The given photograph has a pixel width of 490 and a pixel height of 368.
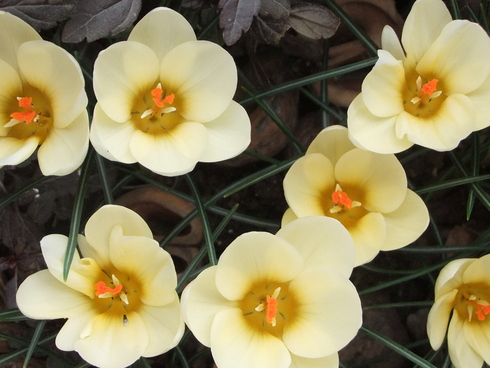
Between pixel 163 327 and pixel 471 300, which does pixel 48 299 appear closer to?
pixel 163 327

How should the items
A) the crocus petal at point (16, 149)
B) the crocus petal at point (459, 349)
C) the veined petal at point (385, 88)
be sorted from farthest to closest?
1. the crocus petal at point (459, 349)
2. the veined petal at point (385, 88)
3. the crocus petal at point (16, 149)

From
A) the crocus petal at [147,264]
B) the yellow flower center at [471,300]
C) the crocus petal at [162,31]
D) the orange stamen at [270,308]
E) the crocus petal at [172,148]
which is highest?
the crocus petal at [162,31]

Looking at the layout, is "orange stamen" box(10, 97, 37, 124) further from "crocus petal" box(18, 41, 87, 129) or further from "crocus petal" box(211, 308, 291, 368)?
"crocus petal" box(211, 308, 291, 368)

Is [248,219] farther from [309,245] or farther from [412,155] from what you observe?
[412,155]

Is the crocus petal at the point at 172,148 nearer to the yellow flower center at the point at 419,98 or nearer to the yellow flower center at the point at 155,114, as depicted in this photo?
the yellow flower center at the point at 155,114

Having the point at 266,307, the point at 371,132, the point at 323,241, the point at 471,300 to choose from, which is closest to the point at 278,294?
the point at 266,307

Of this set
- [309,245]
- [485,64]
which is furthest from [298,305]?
[485,64]

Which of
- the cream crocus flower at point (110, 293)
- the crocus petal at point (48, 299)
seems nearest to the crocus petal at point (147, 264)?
the cream crocus flower at point (110, 293)
